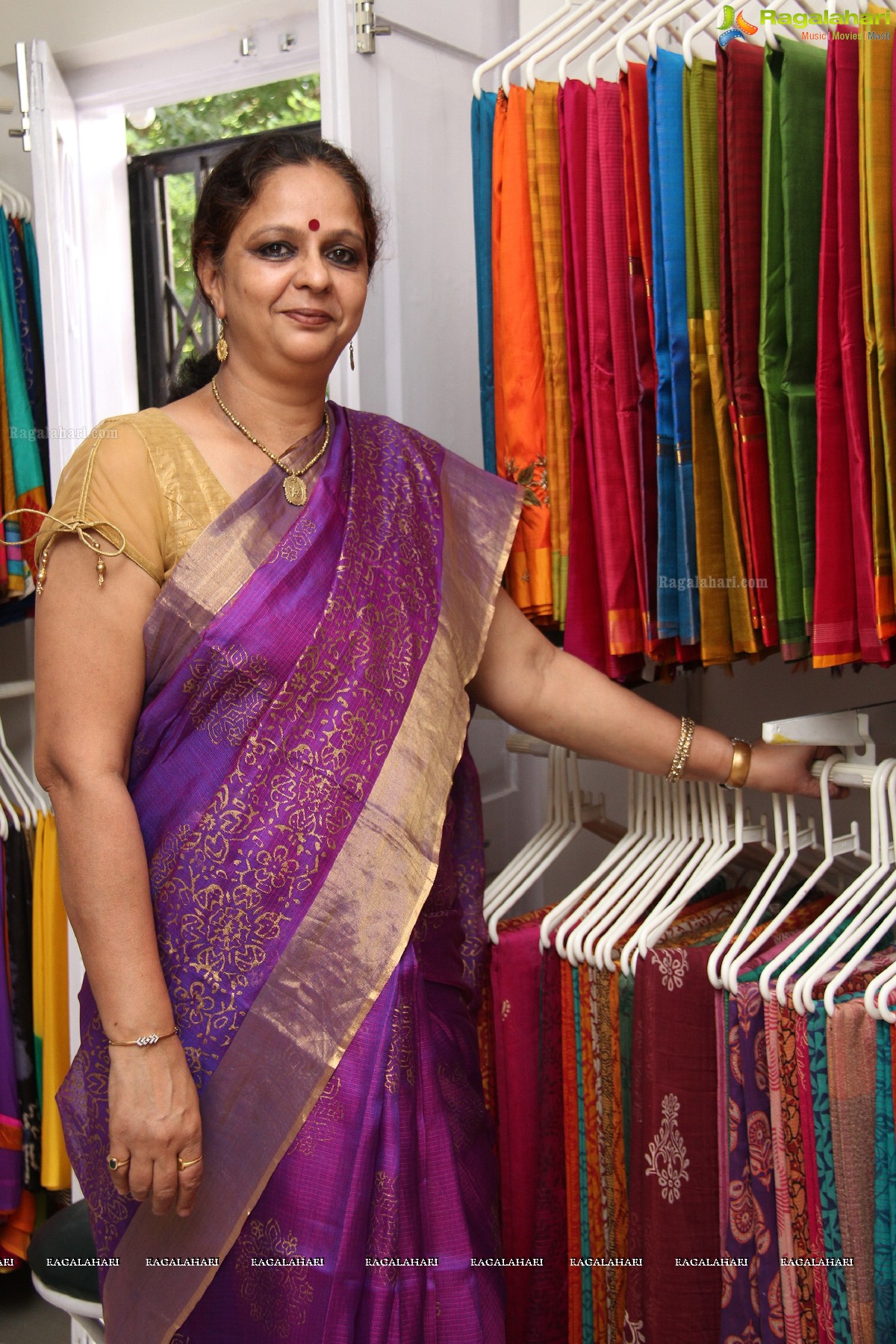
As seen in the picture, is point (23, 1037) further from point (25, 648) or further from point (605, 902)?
point (605, 902)

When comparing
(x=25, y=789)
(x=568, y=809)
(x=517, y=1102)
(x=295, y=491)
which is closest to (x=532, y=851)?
(x=568, y=809)

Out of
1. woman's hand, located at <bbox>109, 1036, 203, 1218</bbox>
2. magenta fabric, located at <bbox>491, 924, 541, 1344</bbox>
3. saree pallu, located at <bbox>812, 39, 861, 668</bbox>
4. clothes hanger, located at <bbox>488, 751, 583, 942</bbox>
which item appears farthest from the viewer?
clothes hanger, located at <bbox>488, 751, 583, 942</bbox>

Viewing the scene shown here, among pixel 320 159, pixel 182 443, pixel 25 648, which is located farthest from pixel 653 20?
pixel 25 648

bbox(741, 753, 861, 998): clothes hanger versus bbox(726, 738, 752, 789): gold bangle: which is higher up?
bbox(726, 738, 752, 789): gold bangle

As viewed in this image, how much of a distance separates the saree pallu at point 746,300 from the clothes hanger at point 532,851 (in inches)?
18.4

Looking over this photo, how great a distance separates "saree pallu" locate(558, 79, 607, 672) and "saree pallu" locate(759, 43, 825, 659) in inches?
10.4

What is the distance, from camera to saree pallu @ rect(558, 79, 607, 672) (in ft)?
5.13

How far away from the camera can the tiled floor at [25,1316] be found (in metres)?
2.40

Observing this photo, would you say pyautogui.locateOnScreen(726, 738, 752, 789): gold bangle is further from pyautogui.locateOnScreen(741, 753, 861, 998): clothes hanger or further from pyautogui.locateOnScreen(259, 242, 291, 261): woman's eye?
pyautogui.locateOnScreen(259, 242, 291, 261): woman's eye

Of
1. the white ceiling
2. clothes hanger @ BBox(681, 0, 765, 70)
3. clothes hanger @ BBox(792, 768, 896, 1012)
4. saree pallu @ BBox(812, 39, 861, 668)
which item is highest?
the white ceiling

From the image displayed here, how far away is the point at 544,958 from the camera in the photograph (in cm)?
163

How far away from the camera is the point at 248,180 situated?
140cm

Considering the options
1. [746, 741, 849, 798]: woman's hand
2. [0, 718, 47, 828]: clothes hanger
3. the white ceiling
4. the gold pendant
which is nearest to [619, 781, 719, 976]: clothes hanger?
[746, 741, 849, 798]: woman's hand

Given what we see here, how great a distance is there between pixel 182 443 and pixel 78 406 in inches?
28.7
